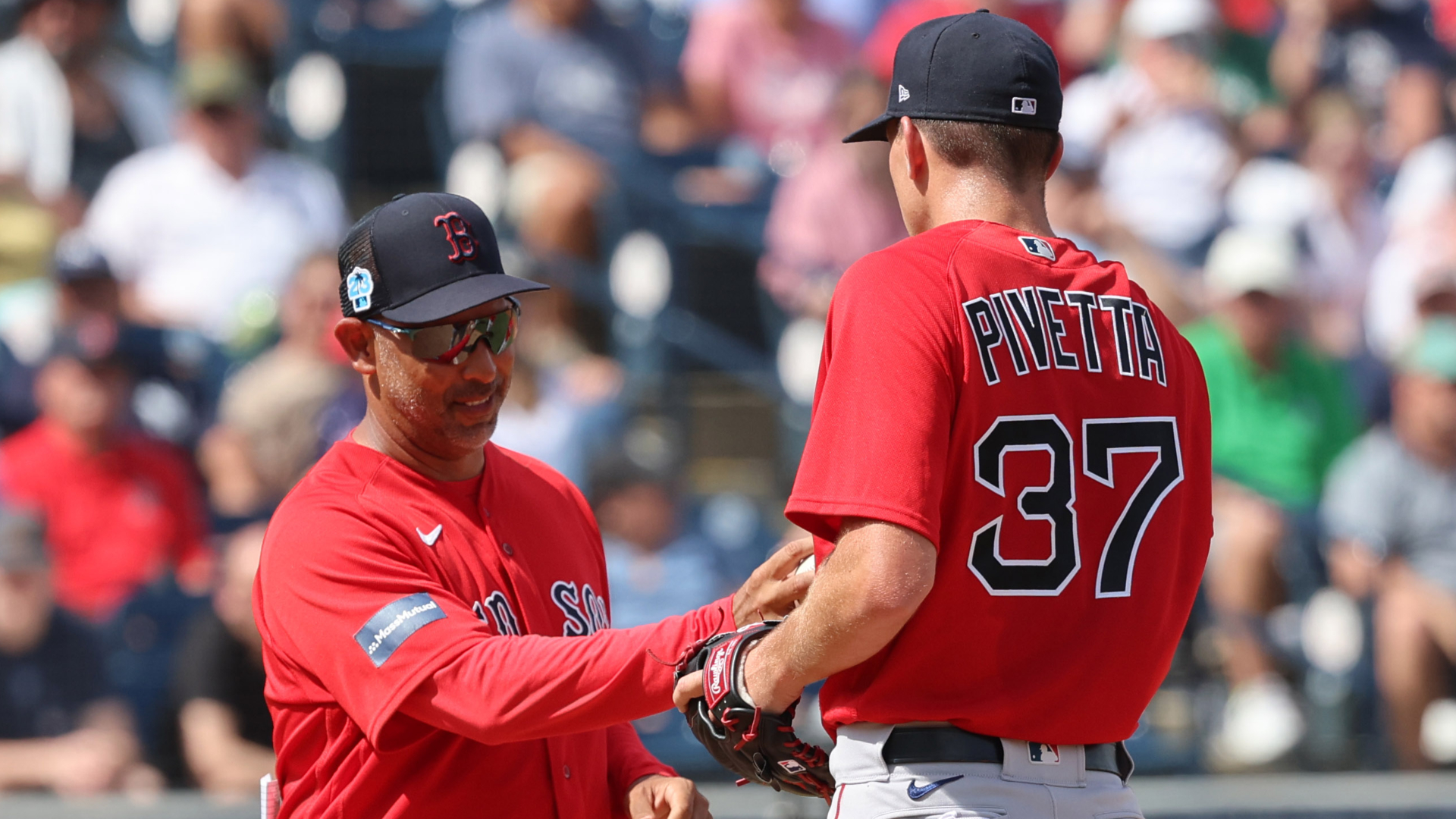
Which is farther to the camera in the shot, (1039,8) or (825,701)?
(1039,8)

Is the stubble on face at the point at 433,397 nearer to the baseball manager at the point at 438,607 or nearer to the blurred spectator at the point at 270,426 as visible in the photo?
the baseball manager at the point at 438,607

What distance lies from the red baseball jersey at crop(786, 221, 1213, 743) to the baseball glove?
0.34 ft

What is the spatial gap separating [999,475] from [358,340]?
1.22m

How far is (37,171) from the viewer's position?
6.93 metres

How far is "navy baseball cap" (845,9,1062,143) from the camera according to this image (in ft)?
7.70

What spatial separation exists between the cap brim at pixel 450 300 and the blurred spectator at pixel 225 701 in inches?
122

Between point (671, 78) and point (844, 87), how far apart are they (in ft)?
2.89

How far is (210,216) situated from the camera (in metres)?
6.87

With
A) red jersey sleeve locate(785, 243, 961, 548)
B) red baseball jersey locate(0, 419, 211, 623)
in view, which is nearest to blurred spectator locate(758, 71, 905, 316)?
red baseball jersey locate(0, 419, 211, 623)

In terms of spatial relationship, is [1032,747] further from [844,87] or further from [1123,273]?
[844,87]

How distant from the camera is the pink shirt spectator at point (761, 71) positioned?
25.1 feet

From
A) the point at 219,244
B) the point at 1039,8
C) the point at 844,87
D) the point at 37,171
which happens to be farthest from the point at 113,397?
the point at 1039,8

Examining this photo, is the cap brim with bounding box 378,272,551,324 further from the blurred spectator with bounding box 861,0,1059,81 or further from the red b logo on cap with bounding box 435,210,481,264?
the blurred spectator with bounding box 861,0,1059,81

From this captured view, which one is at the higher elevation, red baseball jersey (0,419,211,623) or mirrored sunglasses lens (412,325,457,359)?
mirrored sunglasses lens (412,325,457,359)
